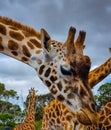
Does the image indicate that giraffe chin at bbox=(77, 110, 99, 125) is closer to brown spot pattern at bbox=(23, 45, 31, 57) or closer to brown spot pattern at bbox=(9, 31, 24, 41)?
brown spot pattern at bbox=(23, 45, 31, 57)

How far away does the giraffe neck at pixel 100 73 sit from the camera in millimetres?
7406

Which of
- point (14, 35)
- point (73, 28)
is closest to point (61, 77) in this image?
point (73, 28)

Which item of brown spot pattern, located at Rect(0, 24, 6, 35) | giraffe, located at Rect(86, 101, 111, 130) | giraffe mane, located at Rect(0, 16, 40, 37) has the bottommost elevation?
giraffe, located at Rect(86, 101, 111, 130)

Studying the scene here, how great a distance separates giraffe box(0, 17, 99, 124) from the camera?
181 inches

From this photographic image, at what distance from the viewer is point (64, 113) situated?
23.8 ft

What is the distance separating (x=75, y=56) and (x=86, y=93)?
45 centimetres

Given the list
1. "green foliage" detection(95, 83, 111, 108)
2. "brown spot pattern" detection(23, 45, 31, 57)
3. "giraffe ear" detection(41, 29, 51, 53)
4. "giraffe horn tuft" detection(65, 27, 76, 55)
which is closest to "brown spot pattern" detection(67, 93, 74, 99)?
"giraffe horn tuft" detection(65, 27, 76, 55)

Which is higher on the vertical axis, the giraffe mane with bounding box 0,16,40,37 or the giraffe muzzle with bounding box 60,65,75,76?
the giraffe mane with bounding box 0,16,40,37

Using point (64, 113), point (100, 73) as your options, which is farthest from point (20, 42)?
point (100, 73)

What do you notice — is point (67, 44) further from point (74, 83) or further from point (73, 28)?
point (74, 83)

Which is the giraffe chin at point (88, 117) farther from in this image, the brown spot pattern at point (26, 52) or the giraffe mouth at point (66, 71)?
the brown spot pattern at point (26, 52)

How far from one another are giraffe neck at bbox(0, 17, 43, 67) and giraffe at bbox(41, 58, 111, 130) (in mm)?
2031

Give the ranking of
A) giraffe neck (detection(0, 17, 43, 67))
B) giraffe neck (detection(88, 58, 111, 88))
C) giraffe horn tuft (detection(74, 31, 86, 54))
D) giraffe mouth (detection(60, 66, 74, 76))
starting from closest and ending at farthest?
1. giraffe mouth (detection(60, 66, 74, 76))
2. giraffe horn tuft (detection(74, 31, 86, 54))
3. giraffe neck (detection(0, 17, 43, 67))
4. giraffe neck (detection(88, 58, 111, 88))

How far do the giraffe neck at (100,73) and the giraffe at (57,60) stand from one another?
2358mm
